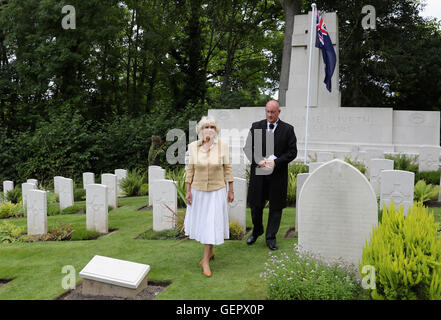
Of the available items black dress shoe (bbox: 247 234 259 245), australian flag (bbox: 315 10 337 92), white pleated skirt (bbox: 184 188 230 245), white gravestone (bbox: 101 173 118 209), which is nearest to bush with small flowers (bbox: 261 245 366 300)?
white pleated skirt (bbox: 184 188 230 245)

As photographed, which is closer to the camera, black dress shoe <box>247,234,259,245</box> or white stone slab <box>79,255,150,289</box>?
white stone slab <box>79,255,150,289</box>

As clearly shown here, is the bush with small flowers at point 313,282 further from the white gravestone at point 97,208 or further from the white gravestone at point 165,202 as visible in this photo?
the white gravestone at point 97,208

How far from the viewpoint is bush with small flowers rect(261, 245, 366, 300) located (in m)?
3.73

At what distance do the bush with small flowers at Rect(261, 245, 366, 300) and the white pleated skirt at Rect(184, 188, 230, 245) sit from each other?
2.61 feet

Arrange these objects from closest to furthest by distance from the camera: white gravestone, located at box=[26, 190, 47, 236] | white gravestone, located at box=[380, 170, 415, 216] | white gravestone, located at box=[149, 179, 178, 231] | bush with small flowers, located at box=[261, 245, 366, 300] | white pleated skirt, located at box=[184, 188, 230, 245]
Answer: bush with small flowers, located at box=[261, 245, 366, 300], white pleated skirt, located at box=[184, 188, 230, 245], white gravestone, located at box=[380, 170, 415, 216], white gravestone, located at box=[149, 179, 178, 231], white gravestone, located at box=[26, 190, 47, 236]

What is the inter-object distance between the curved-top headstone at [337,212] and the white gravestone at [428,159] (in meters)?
7.35

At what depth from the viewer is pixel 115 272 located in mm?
4312

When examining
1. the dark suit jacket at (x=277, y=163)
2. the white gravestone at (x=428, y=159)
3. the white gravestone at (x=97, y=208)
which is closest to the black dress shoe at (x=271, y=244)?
the dark suit jacket at (x=277, y=163)

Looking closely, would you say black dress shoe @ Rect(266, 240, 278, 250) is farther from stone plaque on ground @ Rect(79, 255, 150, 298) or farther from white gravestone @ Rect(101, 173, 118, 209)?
white gravestone @ Rect(101, 173, 118, 209)

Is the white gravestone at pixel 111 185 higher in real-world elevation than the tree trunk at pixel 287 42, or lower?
lower

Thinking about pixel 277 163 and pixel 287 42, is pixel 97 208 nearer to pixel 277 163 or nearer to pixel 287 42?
pixel 277 163

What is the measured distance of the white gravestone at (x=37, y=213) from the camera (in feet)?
23.5

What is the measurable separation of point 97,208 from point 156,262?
2.28 m
